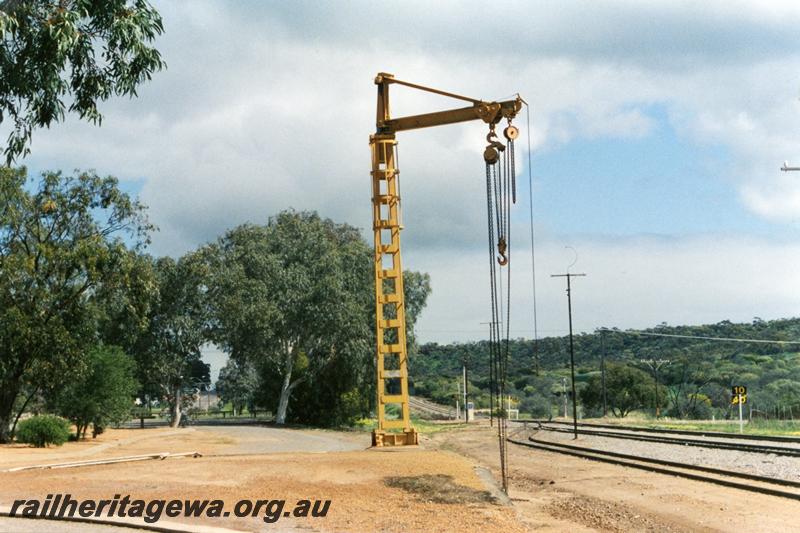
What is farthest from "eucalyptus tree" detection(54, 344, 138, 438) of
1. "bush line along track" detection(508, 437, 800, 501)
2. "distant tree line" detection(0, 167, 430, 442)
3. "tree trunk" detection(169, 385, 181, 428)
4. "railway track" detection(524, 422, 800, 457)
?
"railway track" detection(524, 422, 800, 457)

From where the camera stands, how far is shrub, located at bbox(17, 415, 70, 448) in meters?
32.4

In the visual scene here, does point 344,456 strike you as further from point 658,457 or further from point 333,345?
point 333,345

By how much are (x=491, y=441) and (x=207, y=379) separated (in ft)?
124

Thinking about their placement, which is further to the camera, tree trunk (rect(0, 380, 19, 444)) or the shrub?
tree trunk (rect(0, 380, 19, 444))

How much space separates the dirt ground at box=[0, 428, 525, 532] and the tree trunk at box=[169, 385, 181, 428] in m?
30.4

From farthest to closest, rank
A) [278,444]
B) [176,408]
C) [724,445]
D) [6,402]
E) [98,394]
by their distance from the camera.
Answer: [176,408]
[278,444]
[98,394]
[6,402]
[724,445]

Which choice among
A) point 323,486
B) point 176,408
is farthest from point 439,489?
point 176,408

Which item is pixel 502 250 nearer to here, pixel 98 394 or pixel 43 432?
pixel 43 432

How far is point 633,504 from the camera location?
16.8 metres

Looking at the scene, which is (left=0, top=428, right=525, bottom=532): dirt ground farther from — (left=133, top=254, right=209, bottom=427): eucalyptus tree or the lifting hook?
(left=133, top=254, right=209, bottom=427): eucalyptus tree

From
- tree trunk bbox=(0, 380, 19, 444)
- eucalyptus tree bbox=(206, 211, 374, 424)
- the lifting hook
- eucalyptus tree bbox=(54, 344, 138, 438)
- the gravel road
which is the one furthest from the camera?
eucalyptus tree bbox=(206, 211, 374, 424)

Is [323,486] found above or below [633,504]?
above

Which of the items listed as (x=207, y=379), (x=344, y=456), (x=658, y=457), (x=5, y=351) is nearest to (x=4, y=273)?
(x=5, y=351)
